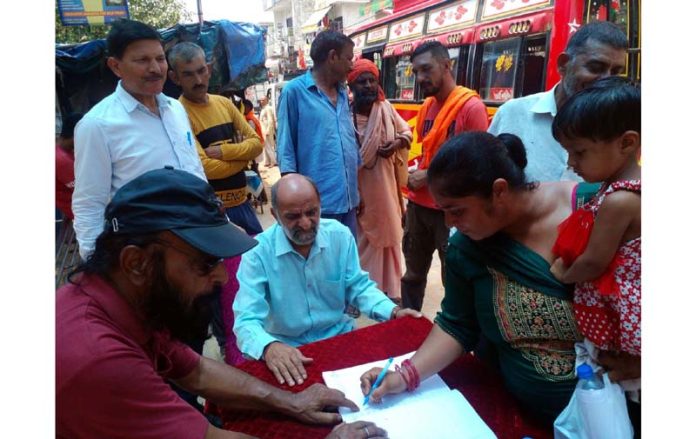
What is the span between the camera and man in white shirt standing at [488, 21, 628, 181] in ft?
6.29

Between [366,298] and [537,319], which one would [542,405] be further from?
[366,298]

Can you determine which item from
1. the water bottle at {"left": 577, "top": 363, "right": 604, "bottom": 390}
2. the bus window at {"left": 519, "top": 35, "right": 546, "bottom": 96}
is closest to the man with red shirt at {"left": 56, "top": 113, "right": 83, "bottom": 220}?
the water bottle at {"left": 577, "top": 363, "right": 604, "bottom": 390}

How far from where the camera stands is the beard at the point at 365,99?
11.2ft

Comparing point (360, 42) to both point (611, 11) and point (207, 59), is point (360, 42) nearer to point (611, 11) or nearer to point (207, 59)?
point (207, 59)

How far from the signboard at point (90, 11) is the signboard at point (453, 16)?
4.40 m

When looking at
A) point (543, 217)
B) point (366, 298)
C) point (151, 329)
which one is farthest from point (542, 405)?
point (151, 329)

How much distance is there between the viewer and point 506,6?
218 inches

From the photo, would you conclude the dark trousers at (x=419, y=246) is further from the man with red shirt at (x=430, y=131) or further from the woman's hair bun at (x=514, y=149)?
the woman's hair bun at (x=514, y=149)

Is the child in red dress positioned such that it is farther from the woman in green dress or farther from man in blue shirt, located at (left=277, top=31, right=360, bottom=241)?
man in blue shirt, located at (left=277, top=31, right=360, bottom=241)

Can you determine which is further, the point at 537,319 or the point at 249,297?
the point at 249,297

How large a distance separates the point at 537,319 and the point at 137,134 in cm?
193

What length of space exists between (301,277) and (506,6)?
16.3 feet

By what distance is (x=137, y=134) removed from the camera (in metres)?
2.23

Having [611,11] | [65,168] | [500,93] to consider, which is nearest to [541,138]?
[611,11]
